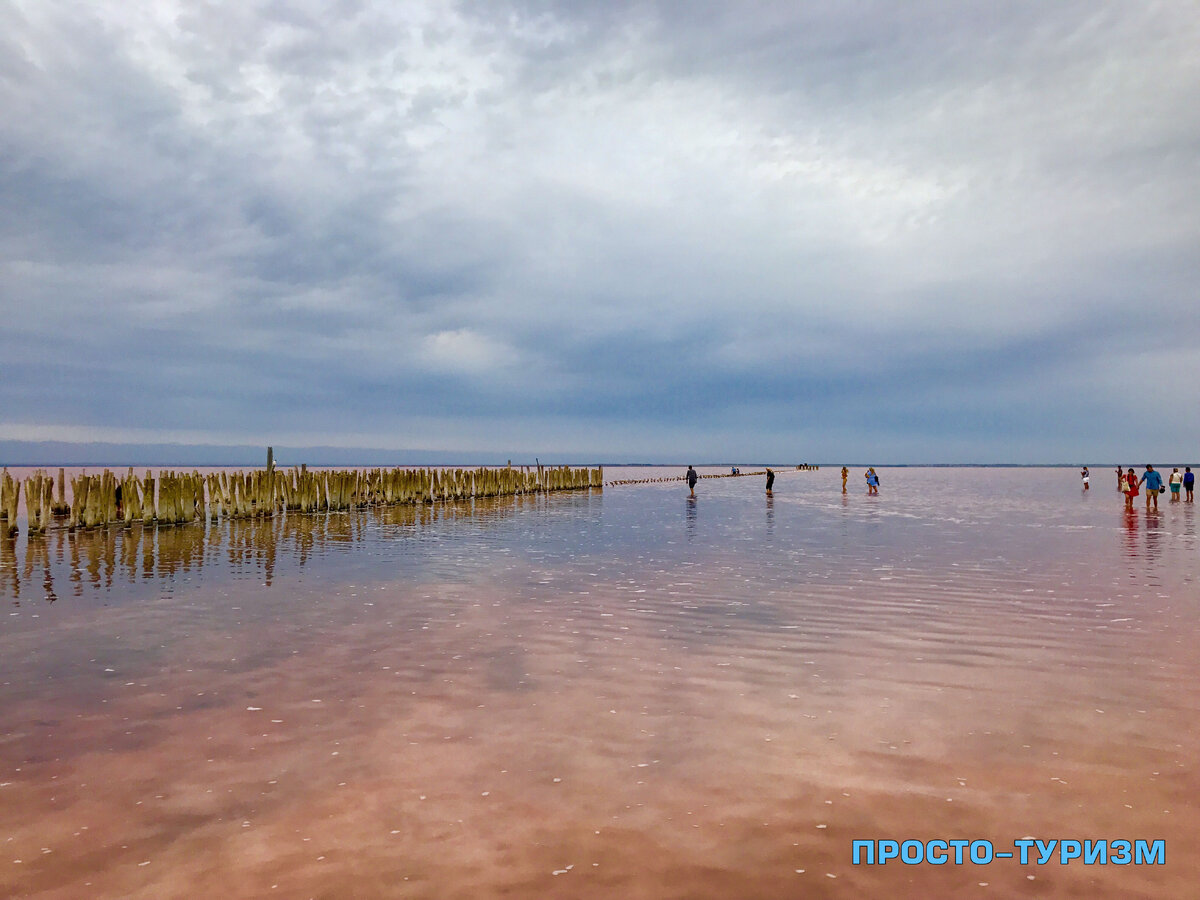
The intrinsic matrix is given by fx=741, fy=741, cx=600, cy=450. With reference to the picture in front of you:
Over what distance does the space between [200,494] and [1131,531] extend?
94.6 feet

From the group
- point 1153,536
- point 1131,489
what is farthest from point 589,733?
point 1131,489

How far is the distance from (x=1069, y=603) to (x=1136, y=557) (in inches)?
260

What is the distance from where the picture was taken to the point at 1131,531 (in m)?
21.3

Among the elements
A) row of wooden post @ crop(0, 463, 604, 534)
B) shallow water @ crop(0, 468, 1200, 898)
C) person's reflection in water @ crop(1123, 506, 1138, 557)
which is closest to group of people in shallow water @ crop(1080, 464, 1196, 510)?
person's reflection in water @ crop(1123, 506, 1138, 557)

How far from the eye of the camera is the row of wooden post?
20844mm

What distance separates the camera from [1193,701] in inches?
250

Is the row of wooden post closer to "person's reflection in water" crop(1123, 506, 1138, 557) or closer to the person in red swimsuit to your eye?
"person's reflection in water" crop(1123, 506, 1138, 557)

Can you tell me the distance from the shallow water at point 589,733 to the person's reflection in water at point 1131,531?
4877 millimetres

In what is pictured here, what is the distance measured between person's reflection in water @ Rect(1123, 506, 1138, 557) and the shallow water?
16.0 ft

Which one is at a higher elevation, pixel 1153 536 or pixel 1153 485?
pixel 1153 485

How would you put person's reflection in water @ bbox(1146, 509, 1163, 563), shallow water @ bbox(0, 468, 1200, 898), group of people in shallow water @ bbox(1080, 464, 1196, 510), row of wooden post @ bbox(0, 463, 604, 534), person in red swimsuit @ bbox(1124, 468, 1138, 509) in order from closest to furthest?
shallow water @ bbox(0, 468, 1200, 898) < person's reflection in water @ bbox(1146, 509, 1163, 563) < row of wooden post @ bbox(0, 463, 604, 534) < group of people in shallow water @ bbox(1080, 464, 1196, 510) < person in red swimsuit @ bbox(1124, 468, 1138, 509)

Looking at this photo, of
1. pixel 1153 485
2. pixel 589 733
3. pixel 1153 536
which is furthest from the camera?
pixel 1153 485

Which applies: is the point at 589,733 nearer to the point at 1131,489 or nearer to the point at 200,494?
the point at 200,494

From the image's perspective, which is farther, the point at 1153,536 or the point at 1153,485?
the point at 1153,485
